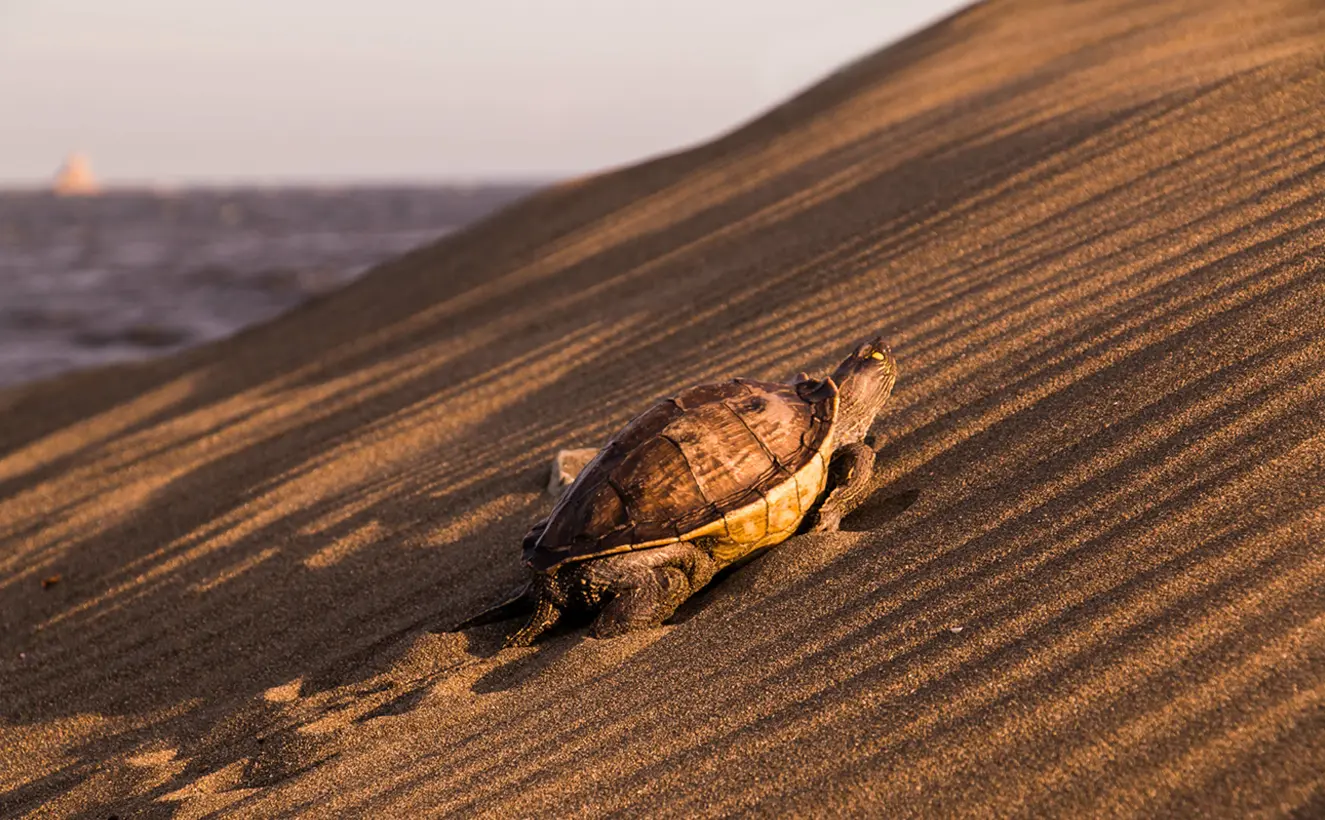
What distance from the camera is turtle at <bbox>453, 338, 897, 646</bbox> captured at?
3.42 m

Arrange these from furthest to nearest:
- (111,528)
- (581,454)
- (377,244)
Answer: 1. (377,244)
2. (111,528)
3. (581,454)

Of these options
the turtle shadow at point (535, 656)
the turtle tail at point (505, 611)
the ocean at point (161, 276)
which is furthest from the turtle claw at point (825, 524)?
the ocean at point (161, 276)

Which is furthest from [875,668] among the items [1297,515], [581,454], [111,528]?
[111,528]

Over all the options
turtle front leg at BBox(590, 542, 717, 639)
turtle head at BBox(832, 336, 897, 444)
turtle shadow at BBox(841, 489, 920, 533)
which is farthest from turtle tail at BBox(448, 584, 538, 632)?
turtle head at BBox(832, 336, 897, 444)

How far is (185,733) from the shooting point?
3.54m

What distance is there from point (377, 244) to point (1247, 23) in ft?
83.1

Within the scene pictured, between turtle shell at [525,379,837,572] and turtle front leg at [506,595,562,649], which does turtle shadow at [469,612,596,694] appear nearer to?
turtle front leg at [506,595,562,649]

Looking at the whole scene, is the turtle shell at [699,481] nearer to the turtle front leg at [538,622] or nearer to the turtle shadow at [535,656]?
the turtle front leg at [538,622]

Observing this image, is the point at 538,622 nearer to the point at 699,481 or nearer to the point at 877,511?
the point at 699,481

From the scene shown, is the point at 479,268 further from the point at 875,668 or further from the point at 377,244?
the point at 377,244

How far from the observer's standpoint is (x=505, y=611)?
3684 mm

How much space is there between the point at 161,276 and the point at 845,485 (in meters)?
23.2

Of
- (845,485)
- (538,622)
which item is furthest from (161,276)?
(845,485)

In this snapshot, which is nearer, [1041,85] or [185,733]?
[185,733]
